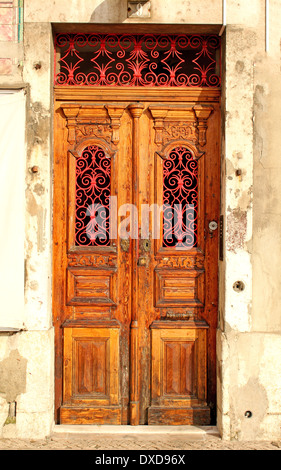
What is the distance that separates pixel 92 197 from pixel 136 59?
1.30 m

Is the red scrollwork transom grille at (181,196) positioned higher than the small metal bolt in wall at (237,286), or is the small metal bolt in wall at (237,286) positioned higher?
the red scrollwork transom grille at (181,196)

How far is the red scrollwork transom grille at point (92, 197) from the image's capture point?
4.97 m

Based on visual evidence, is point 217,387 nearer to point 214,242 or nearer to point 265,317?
point 265,317

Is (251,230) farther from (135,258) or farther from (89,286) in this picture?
(89,286)

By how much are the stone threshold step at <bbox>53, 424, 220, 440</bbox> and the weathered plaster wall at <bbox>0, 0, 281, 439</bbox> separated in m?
0.18

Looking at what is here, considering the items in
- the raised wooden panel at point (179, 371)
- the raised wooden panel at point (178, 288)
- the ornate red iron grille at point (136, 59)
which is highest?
the ornate red iron grille at point (136, 59)

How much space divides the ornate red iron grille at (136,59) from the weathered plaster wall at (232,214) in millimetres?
255

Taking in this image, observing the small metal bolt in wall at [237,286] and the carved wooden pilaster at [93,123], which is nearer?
the small metal bolt in wall at [237,286]

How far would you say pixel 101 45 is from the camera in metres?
4.92

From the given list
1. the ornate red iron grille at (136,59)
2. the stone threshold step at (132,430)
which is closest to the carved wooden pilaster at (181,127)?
the ornate red iron grille at (136,59)

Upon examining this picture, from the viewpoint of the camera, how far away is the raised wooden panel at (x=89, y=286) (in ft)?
16.2

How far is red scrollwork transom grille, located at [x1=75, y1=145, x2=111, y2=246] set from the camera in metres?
4.97

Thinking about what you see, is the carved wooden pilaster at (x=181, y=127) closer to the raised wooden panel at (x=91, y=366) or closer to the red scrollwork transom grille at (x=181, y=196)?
the red scrollwork transom grille at (x=181, y=196)

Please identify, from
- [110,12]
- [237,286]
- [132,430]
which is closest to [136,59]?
[110,12]
